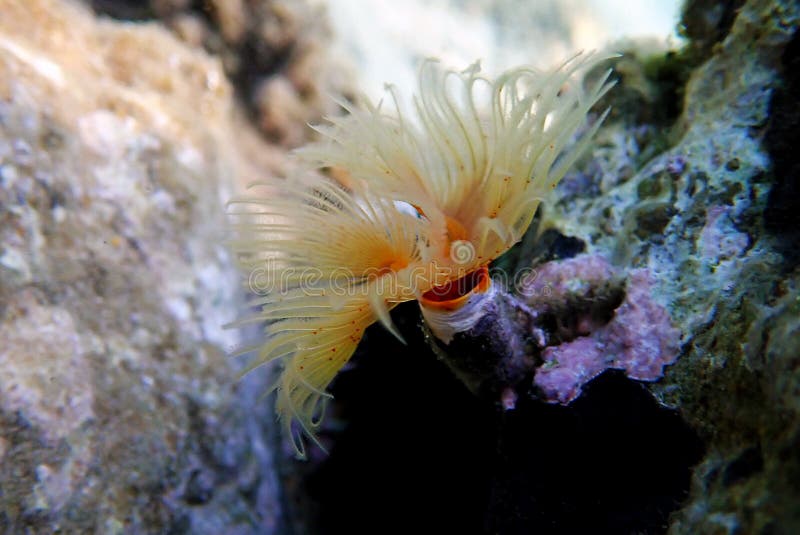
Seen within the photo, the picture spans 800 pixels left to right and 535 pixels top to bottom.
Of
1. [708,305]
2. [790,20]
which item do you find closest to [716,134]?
[790,20]

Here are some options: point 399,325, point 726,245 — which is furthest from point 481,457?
point 726,245

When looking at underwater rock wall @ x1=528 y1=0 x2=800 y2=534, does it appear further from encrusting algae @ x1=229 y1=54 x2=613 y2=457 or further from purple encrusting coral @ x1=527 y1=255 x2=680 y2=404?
encrusting algae @ x1=229 y1=54 x2=613 y2=457

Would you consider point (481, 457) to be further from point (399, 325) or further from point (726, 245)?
point (726, 245)

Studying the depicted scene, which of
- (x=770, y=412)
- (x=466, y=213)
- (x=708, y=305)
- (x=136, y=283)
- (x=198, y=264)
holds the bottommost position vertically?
(x=770, y=412)

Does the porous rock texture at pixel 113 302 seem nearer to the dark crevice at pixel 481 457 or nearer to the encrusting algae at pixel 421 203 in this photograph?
the dark crevice at pixel 481 457

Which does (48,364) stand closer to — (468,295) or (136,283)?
(136,283)

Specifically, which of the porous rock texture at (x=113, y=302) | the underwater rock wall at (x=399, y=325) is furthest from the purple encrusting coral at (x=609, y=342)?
the porous rock texture at (x=113, y=302)
